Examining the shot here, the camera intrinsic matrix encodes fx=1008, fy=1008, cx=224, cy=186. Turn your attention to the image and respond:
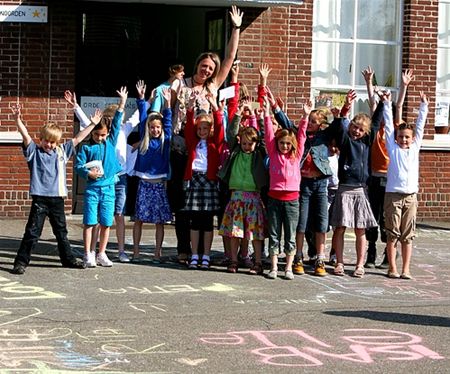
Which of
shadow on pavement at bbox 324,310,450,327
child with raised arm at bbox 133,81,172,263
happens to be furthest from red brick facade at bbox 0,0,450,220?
shadow on pavement at bbox 324,310,450,327

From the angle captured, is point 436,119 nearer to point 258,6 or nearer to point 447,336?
point 258,6

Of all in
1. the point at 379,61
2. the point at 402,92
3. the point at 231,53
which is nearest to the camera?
the point at 402,92

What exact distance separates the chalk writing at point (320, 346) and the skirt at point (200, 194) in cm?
300

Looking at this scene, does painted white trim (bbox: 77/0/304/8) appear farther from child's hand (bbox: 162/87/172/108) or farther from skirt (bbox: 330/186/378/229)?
skirt (bbox: 330/186/378/229)

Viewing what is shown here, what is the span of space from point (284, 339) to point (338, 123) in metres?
3.63

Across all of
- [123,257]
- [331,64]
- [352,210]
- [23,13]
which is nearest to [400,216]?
[352,210]

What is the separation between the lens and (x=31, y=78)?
13727mm

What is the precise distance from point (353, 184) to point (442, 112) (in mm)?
5549

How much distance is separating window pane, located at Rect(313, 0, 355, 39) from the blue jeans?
5.62m

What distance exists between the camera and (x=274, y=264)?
33.2 feet

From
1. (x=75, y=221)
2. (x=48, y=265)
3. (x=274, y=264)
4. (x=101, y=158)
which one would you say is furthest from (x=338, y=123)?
(x=75, y=221)

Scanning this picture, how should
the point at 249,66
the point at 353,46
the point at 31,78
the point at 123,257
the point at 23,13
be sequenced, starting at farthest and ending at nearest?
1. the point at 353,46
2. the point at 249,66
3. the point at 31,78
4. the point at 23,13
5. the point at 123,257

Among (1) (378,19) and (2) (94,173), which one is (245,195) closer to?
(2) (94,173)

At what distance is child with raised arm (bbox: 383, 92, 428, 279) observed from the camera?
34.0 feet
